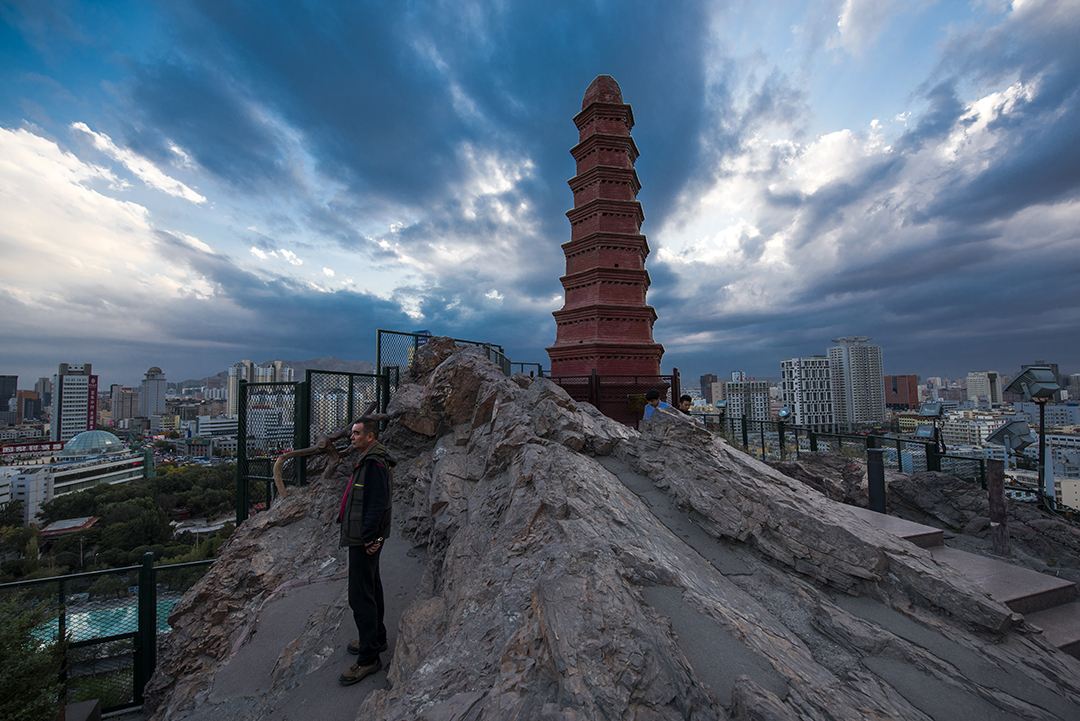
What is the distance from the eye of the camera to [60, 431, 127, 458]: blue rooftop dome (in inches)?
2672

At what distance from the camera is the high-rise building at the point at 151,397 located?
144 metres

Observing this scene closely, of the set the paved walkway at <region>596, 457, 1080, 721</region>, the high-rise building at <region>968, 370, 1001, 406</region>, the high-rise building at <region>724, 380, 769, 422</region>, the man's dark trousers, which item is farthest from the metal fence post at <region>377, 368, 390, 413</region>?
the high-rise building at <region>968, 370, 1001, 406</region>

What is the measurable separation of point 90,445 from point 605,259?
93124 mm

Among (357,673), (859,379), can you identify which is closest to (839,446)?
(357,673)

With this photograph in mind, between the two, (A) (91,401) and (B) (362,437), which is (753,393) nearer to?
(B) (362,437)

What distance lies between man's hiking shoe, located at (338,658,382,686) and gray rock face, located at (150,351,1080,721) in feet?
0.35

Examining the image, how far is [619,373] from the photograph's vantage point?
18562 millimetres

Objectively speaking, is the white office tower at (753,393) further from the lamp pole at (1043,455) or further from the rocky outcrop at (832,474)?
the lamp pole at (1043,455)

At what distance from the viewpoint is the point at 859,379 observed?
65.4m

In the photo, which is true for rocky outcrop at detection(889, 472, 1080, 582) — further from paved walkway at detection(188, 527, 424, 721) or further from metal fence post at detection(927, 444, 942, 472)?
paved walkway at detection(188, 527, 424, 721)

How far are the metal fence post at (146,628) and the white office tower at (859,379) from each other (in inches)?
2945

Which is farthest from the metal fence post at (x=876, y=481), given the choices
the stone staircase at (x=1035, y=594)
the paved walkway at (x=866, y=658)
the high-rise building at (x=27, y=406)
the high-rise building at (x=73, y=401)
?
the high-rise building at (x=27, y=406)

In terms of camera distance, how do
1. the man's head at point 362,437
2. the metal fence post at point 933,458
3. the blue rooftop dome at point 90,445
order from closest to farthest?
the man's head at point 362,437 → the metal fence post at point 933,458 → the blue rooftop dome at point 90,445

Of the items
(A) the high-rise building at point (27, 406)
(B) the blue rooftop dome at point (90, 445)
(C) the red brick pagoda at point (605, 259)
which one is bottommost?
(B) the blue rooftop dome at point (90, 445)
